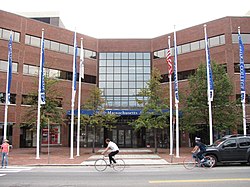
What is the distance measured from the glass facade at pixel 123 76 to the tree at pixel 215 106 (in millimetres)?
12899

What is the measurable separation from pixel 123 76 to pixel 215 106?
16689mm

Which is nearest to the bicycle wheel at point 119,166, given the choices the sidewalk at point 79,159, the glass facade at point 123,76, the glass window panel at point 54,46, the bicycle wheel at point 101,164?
the bicycle wheel at point 101,164

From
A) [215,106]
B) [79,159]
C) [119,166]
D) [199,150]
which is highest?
[215,106]

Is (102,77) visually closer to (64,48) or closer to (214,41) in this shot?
(64,48)

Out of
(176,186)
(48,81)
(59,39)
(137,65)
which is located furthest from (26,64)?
(176,186)

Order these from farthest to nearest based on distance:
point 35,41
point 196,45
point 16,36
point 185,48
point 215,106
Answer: point 185,48 → point 196,45 → point 35,41 → point 16,36 → point 215,106

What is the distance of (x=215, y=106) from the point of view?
27.3 m

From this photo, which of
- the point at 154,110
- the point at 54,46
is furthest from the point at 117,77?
the point at 154,110

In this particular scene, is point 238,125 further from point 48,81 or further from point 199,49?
point 48,81

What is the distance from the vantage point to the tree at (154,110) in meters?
27.9

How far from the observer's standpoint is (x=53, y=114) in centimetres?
2833

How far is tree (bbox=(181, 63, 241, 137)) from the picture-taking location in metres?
26.9

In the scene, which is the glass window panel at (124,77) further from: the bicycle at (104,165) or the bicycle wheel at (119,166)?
the bicycle at (104,165)

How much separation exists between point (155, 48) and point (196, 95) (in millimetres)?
15531
